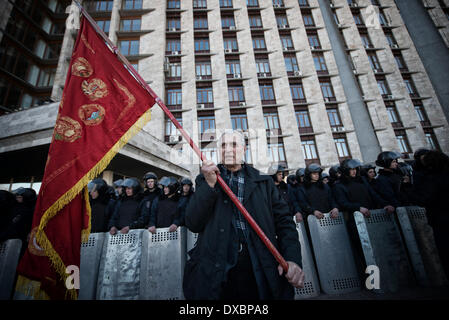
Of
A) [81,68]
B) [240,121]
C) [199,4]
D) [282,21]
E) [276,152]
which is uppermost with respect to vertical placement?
[199,4]

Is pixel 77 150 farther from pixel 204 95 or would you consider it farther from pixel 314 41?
pixel 314 41

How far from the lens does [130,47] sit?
17.8 meters

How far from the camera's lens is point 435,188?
2.41 metres

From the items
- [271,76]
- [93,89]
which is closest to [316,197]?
[93,89]

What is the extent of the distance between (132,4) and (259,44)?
14.0 m

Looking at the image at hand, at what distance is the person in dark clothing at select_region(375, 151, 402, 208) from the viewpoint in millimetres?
3782

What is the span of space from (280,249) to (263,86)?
18529 millimetres

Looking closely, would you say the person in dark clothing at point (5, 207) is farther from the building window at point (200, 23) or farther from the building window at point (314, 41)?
the building window at point (314, 41)

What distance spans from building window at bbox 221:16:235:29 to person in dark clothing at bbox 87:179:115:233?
67.8 ft

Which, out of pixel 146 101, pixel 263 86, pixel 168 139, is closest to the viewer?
pixel 146 101

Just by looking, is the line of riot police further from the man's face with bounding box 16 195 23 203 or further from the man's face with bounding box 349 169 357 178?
the man's face with bounding box 16 195 23 203

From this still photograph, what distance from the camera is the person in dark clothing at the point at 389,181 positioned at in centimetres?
378
